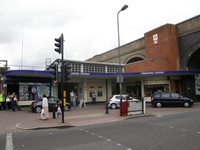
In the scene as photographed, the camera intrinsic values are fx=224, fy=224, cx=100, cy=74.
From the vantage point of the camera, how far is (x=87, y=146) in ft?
24.0

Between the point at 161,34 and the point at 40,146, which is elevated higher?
the point at 161,34

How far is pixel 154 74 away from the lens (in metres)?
27.9

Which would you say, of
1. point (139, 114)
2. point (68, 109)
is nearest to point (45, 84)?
point (68, 109)

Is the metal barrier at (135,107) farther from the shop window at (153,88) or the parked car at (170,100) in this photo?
the shop window at (153,88)

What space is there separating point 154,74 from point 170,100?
572 cm

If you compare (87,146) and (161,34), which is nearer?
(87,146)

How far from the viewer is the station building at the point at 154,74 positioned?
1059 inches

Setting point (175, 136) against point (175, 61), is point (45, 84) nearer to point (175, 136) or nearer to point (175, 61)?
point (175, 61)

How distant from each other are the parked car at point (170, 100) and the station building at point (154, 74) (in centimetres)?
507

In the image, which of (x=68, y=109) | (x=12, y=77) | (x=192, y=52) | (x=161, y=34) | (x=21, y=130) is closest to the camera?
(x=21, y=130)

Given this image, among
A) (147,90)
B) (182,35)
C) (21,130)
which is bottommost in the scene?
(21,130)

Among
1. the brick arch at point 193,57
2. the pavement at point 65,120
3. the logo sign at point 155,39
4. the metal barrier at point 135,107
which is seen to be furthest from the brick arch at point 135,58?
the pavement at point 65,120

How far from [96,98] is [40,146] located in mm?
23146

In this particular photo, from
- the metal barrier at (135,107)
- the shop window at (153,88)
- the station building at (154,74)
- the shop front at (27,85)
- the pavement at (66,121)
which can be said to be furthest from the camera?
the shop window at (153,88)
